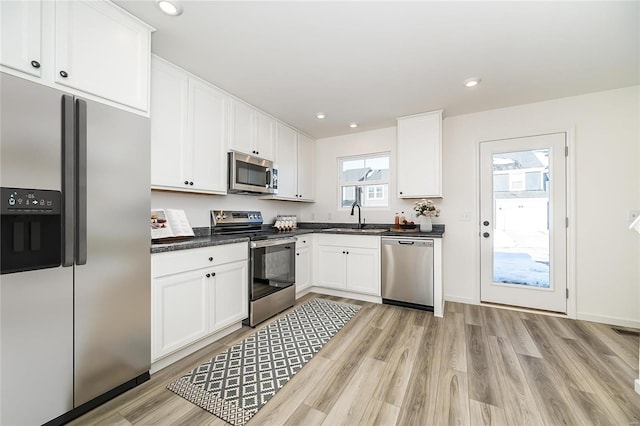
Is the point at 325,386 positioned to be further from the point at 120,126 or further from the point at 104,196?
the point at 120,126

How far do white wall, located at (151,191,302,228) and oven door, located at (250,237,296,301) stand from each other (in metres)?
0.73

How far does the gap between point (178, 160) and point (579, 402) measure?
337 centimetres

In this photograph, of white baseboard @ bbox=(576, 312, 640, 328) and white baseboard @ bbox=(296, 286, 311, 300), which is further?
white baseboard @ bbox=(296, 286, 311, 300)

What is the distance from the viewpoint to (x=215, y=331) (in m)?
2.23

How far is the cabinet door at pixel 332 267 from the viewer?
3.52 meters

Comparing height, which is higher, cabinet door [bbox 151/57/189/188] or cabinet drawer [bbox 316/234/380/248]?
cabinet door [bbox 151/57/189/188]

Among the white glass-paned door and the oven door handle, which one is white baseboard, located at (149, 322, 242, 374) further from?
the white glass-paned door

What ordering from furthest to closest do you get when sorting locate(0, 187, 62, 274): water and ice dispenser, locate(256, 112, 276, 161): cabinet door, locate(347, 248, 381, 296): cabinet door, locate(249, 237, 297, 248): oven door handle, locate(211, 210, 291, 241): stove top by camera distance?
locate(347, 248, 381, 296): cabinet door
locate(256, 112, 276, 161): cabinet door
locate(211, 210, 291, 241): stove top
locate(249, 237, 297, 248): oven door handle
locate(0, 187, 62, 274): water and ice dispenser

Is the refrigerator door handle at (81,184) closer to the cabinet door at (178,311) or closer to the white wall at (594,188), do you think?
the cabinet door at (178,311)

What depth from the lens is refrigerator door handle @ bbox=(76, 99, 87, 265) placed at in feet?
4.59

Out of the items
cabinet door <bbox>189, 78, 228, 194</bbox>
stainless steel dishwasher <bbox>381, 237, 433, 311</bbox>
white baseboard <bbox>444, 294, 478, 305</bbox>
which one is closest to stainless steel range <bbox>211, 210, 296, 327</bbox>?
cabinet door <bbox>189, 78, 228, 194</bbox>

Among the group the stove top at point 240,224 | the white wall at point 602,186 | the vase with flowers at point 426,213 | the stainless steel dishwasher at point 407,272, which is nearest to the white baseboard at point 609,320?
the white wall at point 602,186

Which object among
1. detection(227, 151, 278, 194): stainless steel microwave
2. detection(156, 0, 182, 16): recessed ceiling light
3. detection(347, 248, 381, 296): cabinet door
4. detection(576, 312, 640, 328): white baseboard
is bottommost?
detection(576, 312, 640, 328): white baseboard

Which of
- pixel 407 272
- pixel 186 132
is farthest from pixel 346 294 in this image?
pixel 186 132
